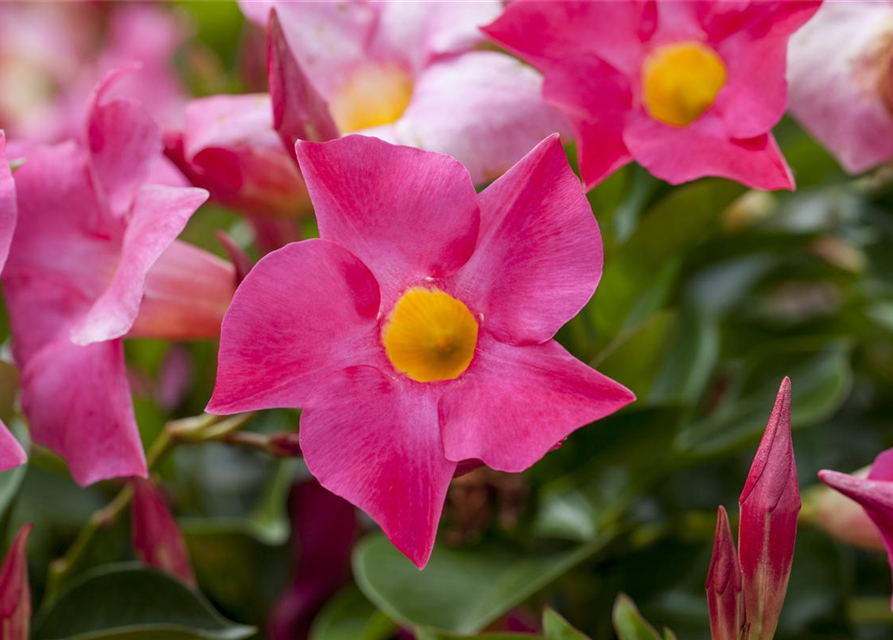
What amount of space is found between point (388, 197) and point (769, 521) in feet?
0.62

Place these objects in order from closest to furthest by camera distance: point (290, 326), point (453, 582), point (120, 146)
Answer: point (290, 326) < point (120, 146) < point (453, 582)

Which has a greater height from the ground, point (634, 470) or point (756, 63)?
point (756, 63)

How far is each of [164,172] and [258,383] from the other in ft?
0.80

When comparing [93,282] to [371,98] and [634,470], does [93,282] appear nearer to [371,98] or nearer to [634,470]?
[371,98]

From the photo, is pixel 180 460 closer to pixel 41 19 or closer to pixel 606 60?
pixel 606 60

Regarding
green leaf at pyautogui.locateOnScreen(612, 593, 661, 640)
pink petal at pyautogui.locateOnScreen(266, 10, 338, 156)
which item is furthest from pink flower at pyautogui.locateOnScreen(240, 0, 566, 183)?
green leaf at pyautogui.locateOnScreen(612, 593, 661, 640)

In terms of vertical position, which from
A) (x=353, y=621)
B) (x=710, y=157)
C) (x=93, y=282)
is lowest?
(x=353, y=621)

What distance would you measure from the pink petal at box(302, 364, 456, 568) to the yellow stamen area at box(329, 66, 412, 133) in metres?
0.19

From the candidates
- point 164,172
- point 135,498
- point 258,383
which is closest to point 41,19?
point 164,172

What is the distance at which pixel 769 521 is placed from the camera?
358mm

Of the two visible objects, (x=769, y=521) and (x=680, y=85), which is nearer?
(x=769, y=521)

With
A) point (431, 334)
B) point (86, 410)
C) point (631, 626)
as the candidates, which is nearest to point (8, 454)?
point (86, 410)

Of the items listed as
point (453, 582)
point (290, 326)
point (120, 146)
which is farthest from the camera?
point (453, 582)

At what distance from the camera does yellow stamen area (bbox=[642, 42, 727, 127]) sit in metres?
0.47
